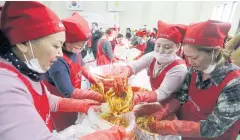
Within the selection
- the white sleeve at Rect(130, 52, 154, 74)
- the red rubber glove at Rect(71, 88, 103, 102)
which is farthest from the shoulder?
the white sleeve at Rect(130, 52, 154, 74)

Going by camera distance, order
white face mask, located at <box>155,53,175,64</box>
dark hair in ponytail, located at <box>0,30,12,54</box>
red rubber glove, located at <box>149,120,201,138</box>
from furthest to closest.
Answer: white face mask, located at <box>155,53,175,64</box>, red rubber glove, located at <box>149,120,201,138</box>, dark hair in ponytail, located at <box>0,30,12,54</box>

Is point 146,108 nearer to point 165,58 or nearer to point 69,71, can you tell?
point 165,58

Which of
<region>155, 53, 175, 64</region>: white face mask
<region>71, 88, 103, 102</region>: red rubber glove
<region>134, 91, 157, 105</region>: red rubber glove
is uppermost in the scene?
<region>155, 53, 175, 64</region>: white face mask

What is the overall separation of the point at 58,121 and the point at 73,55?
0.59 m

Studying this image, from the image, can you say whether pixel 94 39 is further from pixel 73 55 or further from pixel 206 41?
pixel 206 41

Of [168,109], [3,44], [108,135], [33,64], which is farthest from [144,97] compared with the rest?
[3,44]

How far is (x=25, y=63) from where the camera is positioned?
2.55ft

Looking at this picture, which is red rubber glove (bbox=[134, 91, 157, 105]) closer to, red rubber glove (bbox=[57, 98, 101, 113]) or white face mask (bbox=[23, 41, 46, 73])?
red rubber glove (bbox=[57, 98, 101, 113])

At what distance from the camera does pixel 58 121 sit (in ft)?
5.32

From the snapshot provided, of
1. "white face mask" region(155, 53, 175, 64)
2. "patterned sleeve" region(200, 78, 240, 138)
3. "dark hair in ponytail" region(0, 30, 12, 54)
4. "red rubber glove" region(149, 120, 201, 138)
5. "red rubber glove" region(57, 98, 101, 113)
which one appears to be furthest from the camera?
"white face mask" region(155, 53, 175, 64)

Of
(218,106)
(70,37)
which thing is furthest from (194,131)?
(70,37)

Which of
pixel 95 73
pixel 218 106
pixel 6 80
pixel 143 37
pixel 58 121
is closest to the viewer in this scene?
pixel 6 80

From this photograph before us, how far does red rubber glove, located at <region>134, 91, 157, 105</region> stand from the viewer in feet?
4.28

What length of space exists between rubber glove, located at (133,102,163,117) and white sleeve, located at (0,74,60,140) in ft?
2.52
